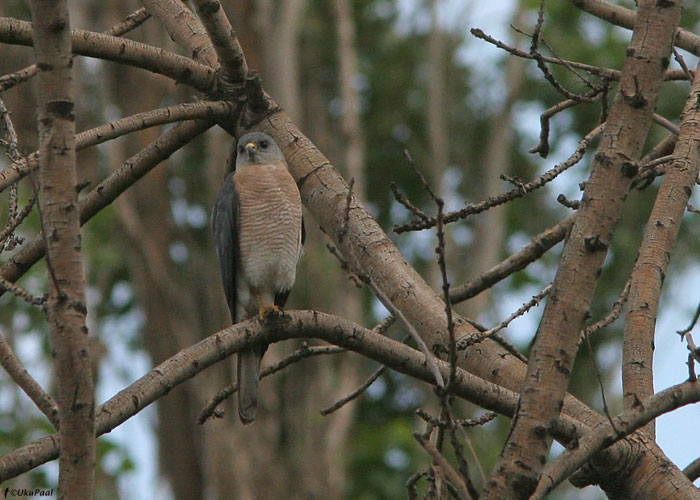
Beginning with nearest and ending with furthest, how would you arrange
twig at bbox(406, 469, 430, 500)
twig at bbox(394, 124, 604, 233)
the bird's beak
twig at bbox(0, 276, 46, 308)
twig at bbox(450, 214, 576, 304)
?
twig at bbox(0, 276, 46, 308) → twig at bbox(406, 469, 430, 500) → twig at bbox(394, 124, 604, 233) → twig at bbox(450, 214, 576, 304) → the bird's beak

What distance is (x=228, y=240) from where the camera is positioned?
185 inches

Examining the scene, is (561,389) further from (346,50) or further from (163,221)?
(163,221)

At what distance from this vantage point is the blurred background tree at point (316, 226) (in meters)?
11.5

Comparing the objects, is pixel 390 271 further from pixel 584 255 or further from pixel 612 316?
pixel 584 255

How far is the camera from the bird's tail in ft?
13.3

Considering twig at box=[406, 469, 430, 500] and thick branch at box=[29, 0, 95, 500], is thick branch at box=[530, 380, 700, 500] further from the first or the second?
thick branch at box=[29, 0, 95, 500]

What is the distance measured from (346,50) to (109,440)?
21.6ft

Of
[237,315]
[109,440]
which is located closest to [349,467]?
[109,440]

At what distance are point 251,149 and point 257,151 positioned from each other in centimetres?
3

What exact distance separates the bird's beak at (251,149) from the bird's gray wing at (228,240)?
0.23m

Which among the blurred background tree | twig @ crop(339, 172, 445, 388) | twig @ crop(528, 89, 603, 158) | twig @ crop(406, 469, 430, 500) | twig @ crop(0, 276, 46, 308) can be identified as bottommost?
twig @ crop(406, 469, 430, 500)

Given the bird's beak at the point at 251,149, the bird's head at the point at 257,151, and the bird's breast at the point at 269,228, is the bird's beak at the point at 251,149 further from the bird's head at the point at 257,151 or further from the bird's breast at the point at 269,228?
the bird's breast at the point at 269,228

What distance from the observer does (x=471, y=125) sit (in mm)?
16562

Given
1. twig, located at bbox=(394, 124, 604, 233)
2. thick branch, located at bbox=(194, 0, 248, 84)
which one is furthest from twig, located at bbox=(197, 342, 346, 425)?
thick branch, located at bbox=(194, 0, 248, 84)
